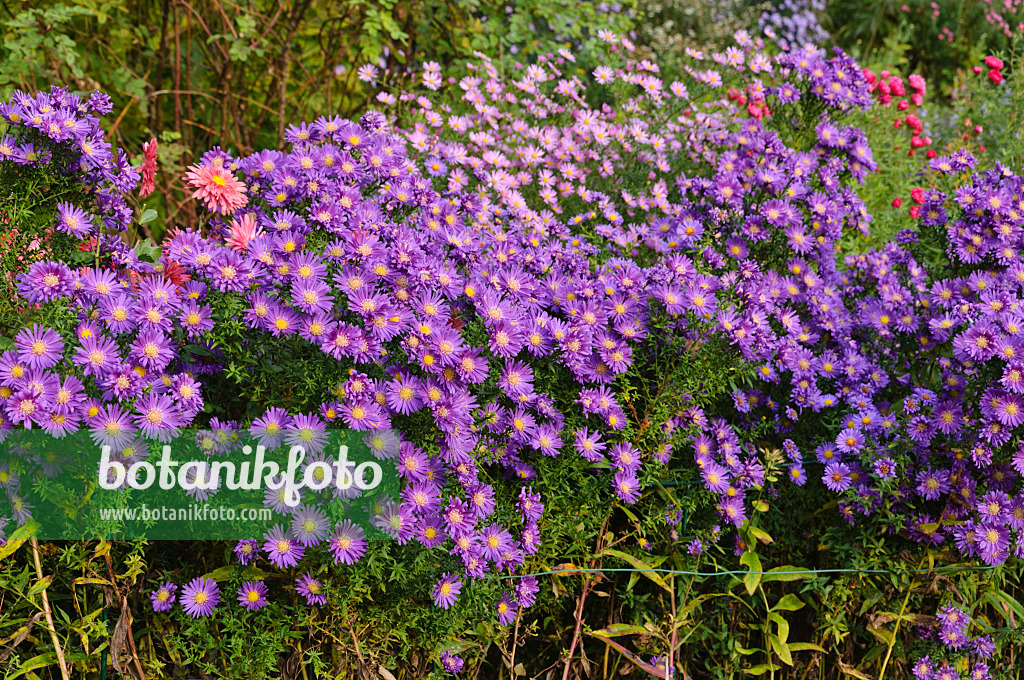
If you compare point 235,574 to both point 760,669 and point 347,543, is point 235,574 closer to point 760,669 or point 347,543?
point 347,543

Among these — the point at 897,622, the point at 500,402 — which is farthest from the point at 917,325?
the point at 500,402

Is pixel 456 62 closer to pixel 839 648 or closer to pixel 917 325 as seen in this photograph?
pixel 917 325

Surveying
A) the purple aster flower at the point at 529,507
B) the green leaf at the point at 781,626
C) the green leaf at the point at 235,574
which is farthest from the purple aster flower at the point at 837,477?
the green leaf at the point at 235,574

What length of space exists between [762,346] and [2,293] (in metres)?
1.51

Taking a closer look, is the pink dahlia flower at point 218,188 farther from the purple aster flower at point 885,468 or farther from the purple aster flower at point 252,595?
the purple aster flower at point 885,468

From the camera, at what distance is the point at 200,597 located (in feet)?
4.83

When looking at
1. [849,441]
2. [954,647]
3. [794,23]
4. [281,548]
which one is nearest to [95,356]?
[281,548]

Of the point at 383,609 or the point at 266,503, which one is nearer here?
the point at 266,503

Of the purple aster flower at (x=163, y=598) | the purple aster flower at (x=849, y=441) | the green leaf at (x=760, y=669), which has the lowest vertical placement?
the green leaf at (x=760, y=669)

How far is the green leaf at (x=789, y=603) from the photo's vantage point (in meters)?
1.82

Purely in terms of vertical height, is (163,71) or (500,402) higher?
(500,402)

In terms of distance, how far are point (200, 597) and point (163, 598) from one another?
62mm

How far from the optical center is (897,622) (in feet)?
5.99

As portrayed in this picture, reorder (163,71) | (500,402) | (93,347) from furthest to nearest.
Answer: (163,71)
(500,402)
(93,347)
